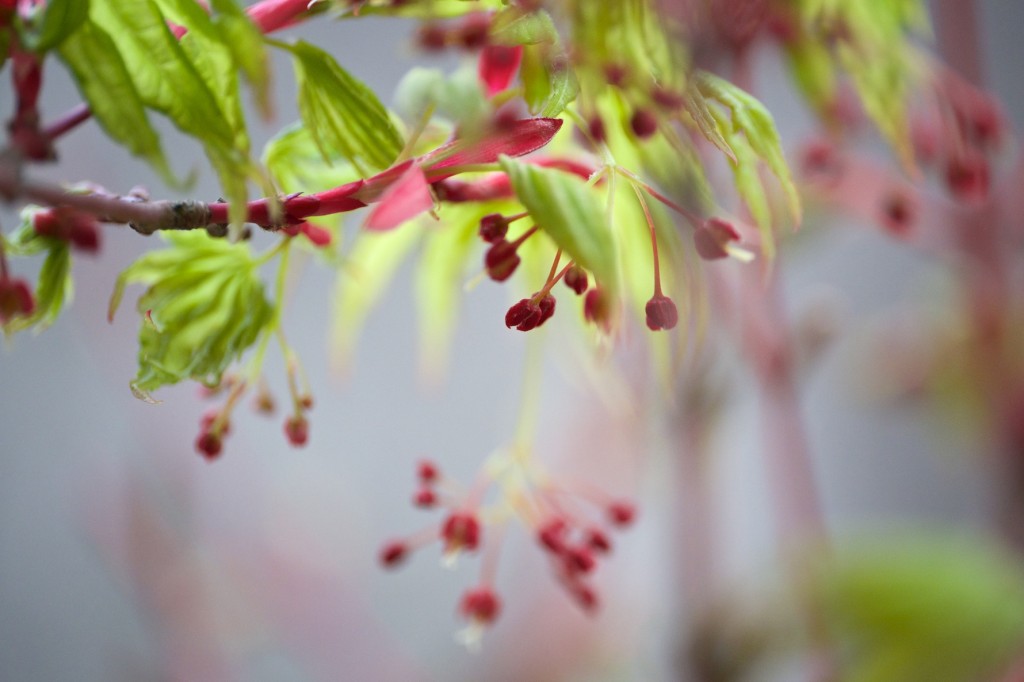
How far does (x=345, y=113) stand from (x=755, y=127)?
112 mm

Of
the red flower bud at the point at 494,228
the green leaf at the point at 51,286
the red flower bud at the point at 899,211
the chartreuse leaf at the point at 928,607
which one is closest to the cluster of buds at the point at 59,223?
the green leaf at the point at 51,286

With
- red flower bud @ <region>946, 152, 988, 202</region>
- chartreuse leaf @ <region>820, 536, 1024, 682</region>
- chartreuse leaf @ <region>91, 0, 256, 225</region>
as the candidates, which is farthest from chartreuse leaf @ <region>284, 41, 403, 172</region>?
chartreuse leaf @ <region>820, 536, 1024, 682</region>

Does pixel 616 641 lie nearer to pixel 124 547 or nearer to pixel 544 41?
pixel 124 547

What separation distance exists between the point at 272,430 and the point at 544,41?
1.35 meters

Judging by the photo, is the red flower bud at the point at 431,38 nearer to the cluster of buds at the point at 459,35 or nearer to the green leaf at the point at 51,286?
the cluster of buds at the point at 459,35

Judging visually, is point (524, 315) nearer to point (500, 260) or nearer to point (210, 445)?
point (500, 260)

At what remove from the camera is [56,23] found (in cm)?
20

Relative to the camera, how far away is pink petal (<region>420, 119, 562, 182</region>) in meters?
0.23

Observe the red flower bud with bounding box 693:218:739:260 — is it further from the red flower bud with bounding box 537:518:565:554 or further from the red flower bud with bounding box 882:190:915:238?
the red flower bud with bounding box 882:190:915:238

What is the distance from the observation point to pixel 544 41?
24 centimetres

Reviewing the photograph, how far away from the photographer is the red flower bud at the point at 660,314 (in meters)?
0.24

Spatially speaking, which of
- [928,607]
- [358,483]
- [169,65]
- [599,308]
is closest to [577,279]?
[599,308]

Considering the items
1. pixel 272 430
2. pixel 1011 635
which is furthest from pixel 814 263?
pixel 1011 635

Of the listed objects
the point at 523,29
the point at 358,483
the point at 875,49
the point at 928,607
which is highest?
the point at 523,29
